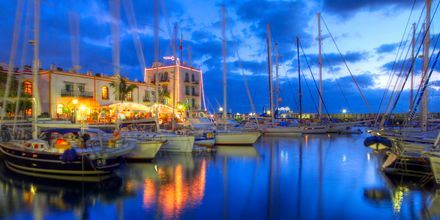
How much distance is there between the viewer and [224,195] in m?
15.9

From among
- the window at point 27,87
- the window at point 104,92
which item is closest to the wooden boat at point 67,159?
the window at point 27,87

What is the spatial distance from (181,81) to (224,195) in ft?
164

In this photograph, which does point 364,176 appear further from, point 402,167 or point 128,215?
point 128,215

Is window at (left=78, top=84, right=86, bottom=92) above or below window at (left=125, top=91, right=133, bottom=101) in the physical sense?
above

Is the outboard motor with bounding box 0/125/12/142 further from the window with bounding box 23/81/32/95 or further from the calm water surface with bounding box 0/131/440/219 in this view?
the window with bounding box 23/81/32/95

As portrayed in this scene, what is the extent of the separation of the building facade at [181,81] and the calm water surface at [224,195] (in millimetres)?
38972

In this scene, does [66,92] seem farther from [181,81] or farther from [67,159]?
[67,159]

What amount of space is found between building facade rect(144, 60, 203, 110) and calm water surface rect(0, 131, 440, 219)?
3897 cm

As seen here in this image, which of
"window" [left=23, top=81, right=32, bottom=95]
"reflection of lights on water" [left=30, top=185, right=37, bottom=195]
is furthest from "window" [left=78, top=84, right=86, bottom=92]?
"reflection of lights on water" [left=30, top=185, right=37, bottom=195]

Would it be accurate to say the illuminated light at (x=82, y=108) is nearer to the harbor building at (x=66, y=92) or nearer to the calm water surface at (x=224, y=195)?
the harbor building at (x=66, y=92)

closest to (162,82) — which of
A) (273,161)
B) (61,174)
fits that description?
(273,161)

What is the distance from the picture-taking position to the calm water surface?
521 inches

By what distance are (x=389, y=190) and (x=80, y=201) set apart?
13.6 meters

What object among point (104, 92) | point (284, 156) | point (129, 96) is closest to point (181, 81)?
point (129, 96)
